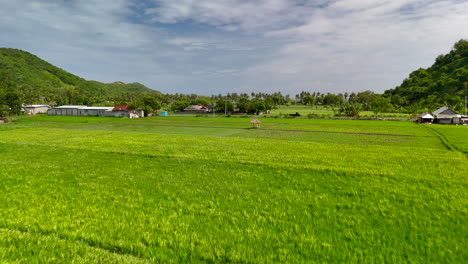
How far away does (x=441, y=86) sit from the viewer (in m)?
123

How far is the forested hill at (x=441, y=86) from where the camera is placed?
4149 inches

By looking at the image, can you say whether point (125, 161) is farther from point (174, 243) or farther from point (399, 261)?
point (399, 261)

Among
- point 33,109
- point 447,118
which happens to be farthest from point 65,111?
point 447,118

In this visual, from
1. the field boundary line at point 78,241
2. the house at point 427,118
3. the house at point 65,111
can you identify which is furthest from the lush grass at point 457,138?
the house at point 65,111

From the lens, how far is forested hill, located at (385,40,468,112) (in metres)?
105

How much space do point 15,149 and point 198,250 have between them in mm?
25035

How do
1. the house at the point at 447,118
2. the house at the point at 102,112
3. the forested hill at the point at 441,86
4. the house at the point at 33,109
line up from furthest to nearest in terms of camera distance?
the forested hill at the point at 441,86, the house at the point at 33,109, the house at the point at 102,112, the house at the point at 447,118

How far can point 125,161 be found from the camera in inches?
700

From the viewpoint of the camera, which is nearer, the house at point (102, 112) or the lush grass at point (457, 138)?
the lush grass at point (457, 138)

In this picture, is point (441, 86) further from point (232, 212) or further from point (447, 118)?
point (232, 212)

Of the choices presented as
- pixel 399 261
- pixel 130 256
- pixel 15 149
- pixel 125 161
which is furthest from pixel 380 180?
pixel 15 149

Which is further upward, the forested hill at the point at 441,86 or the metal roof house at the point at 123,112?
the forested hill at the point at 441,86

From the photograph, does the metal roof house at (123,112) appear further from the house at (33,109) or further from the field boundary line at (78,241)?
the field boundary line at (78,241)

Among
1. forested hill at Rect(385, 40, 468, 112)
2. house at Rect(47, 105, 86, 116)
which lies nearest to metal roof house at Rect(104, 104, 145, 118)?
house at Rect(47, 105, 86, 116)
